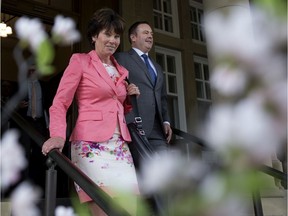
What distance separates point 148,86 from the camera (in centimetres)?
289

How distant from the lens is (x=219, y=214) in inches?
8.7

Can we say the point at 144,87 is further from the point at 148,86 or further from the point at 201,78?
the point at 201,78

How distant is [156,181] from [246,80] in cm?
8

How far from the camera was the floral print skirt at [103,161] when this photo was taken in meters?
1.95

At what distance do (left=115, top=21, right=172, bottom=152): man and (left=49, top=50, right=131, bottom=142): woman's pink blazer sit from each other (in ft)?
2.05

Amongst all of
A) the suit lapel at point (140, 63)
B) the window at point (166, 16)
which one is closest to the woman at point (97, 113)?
the suit lapel at point (140, 63)

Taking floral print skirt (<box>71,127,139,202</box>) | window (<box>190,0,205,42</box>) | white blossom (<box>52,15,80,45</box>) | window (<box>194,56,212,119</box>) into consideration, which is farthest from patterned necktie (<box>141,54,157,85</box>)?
window (<box>190,0,205,42</box>)

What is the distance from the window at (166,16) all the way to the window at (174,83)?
390 millimetres

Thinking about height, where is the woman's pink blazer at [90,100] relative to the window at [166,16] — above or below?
below

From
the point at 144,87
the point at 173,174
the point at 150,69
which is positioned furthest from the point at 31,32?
the point at 150,69

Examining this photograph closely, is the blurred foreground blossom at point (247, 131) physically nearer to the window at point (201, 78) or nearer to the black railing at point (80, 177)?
the black railing at point (80, 177)

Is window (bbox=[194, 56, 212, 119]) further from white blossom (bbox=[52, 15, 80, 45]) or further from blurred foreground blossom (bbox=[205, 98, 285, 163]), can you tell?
blurred foreground blossom (bbox=[205, 98, 285, 163])

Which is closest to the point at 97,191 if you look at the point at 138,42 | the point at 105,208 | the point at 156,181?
the point at 105,208

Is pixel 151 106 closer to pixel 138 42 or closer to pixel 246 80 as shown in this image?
pixel 138 42
